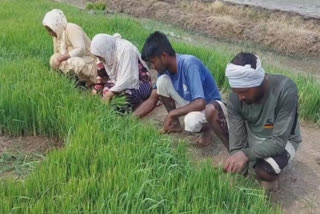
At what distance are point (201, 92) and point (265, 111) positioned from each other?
672 mm

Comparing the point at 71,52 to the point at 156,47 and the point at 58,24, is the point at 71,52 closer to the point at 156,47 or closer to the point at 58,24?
the point at 58,24

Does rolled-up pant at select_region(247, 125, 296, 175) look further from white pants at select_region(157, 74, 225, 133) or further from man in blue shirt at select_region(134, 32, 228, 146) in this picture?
white pants at select_region(157, 74, 225, 133)

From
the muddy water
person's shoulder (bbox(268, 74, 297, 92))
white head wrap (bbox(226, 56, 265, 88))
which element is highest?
white head wrap (bbox(226, 56, 265, 88))

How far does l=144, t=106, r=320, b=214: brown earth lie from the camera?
304cm

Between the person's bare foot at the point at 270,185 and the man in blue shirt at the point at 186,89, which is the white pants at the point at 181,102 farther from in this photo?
the person's bare foot at the point at 270,185

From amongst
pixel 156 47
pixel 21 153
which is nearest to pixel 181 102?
pixel 156 47

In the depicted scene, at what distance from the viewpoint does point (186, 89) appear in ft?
12.4

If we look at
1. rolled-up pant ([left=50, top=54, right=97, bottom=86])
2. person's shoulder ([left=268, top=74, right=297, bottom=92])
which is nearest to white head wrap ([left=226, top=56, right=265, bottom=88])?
person's shoulder ([left=268, top=74, right=297, bottom=92])

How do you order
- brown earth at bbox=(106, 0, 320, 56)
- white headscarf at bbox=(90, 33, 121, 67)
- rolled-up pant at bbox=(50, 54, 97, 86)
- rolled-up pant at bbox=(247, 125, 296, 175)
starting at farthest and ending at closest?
1. brown earth at bbox=(106, 0, 320, 56)
2. rolled-up pant at bbox=(50, 54, 97, 86)
3. white headscarf at bbox=(90, 33, 121, 67)
4. rolled-up pant at bbox=(247, 125, 296, 175)

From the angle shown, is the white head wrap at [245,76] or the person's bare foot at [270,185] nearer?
the white head wrap at [245,76]

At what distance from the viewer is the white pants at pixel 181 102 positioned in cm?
359

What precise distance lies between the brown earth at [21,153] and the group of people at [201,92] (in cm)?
75

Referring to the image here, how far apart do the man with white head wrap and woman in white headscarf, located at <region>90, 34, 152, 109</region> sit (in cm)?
140

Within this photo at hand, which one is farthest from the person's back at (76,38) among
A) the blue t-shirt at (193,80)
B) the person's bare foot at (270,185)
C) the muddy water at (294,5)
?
the muddy water at (294,5)
